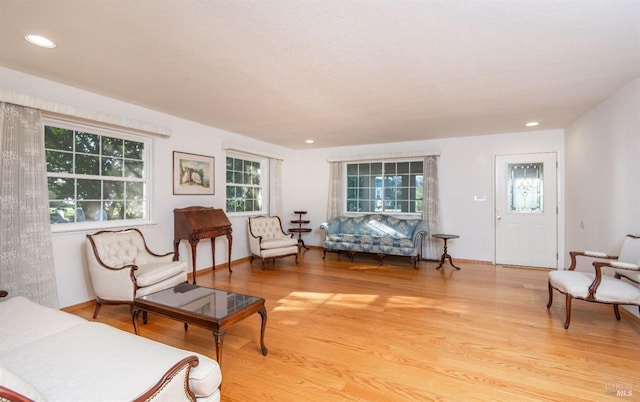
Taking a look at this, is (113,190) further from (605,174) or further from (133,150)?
(605,174)

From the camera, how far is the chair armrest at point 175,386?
113 cm

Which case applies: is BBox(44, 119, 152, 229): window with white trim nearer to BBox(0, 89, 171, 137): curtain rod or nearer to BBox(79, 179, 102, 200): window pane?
BBox(79, 179, 102, 200): window pane

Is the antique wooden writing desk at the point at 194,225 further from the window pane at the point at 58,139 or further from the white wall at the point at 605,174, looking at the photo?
the white wall at the point at 605,174

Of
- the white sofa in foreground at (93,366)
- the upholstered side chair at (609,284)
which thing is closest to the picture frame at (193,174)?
the white sofa in foreground at (93,366)

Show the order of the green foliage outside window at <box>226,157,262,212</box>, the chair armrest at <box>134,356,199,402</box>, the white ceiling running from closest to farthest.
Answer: the chair armrest at <box>134,356,199,402</box>, the white ceiling, the green foliage outside window at <box>226,157,262,212</box>

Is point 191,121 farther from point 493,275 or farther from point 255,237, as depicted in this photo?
point 493,275

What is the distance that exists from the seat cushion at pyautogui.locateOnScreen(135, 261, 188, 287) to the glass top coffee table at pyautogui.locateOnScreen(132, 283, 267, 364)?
0.52m

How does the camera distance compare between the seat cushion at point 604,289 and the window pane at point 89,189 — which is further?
the window pane at point 89,189

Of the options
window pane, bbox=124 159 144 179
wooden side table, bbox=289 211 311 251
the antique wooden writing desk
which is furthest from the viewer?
wooden side table, bbox=289 211 311 251

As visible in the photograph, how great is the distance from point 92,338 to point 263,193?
16.1 feet

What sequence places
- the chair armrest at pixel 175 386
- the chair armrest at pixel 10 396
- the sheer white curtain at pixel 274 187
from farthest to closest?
1. the sheer white curtain at pixel 274 187
2. the chair armrest at pixel 175 386
3. the chair armrest at pixel 10 396

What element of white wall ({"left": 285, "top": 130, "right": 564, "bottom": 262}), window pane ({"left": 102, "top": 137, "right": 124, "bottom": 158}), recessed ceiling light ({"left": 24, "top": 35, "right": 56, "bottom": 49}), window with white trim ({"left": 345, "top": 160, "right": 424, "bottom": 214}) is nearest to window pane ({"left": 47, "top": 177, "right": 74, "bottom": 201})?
window pane ({"left": 102, "top": 137, "right": 124, "bottom": 158})

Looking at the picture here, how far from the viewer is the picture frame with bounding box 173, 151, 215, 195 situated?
4.41 meters

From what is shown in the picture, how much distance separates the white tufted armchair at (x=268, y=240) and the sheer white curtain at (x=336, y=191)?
4.36 ft
